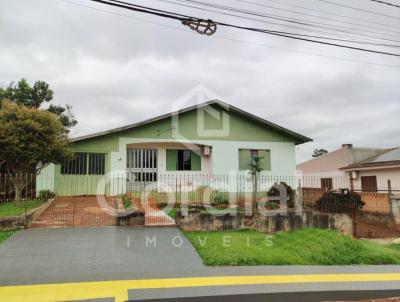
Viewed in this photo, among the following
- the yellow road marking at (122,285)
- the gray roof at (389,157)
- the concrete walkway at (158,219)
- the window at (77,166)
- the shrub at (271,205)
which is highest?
the gray roof at (389,157)

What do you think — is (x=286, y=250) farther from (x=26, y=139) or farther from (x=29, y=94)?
(x=29, y=94)

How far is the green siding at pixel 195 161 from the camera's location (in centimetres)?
1900

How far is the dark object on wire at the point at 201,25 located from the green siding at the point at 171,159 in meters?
12.2

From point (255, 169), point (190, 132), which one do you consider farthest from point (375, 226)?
point (190, 132)

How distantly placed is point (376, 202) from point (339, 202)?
7.55ft

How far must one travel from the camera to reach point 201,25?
6926mm

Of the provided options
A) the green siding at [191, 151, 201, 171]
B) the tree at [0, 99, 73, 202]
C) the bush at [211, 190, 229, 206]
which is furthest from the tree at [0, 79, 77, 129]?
the bush at [211, 190, 229, 206]

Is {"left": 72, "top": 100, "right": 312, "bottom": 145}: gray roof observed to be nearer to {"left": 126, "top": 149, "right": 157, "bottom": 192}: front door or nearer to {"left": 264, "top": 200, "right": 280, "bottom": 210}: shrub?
{"left": 126, "top": 149, "right": 157, "bottom": 192}: front door

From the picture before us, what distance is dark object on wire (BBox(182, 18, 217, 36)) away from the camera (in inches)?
271

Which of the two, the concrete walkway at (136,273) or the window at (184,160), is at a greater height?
the window at (184,160)

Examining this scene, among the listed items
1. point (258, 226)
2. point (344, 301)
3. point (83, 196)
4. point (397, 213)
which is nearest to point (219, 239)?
point (258, 226)

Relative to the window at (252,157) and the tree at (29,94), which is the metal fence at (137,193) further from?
the tree at (29,94)

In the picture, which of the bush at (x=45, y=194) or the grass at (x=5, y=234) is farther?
the bush at (x=45, y=194)

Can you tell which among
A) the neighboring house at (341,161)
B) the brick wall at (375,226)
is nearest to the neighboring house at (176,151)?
the brick wall at (375,226)
